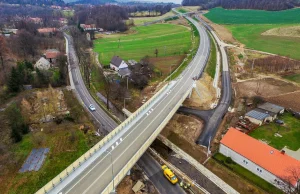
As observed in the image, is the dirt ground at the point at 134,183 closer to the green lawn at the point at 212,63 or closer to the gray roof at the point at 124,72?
the gray roof at the point at 124,72

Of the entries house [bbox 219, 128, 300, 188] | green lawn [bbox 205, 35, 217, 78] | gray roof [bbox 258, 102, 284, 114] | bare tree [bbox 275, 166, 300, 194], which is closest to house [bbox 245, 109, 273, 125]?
gray roof [bbox 258, 102, 284, 114]

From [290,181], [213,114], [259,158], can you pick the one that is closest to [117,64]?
[213,114]

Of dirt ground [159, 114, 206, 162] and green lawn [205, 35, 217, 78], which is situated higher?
green lawn [205, 35, 217, 78]

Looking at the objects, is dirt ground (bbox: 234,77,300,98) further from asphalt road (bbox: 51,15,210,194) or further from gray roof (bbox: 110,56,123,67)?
gray roof (bbox: 110,56,123,67)

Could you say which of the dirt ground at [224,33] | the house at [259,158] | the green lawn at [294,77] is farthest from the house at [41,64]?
the dirt ground at [224,33]

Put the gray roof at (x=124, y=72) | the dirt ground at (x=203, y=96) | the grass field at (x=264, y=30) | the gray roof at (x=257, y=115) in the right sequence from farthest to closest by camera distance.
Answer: the grass field at (x=264, y=30), the gray roof at (x=124, y=72), the dirt ground at (x=203, y=96), the gray roof at (x=257, y=115)

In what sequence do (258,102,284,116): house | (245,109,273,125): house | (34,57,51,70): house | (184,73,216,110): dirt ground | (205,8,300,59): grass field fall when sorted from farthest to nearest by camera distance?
(205,8,300,59): grass field < (34,57,51,70): house < (184,73,216,110): dirt ground < (258,102,284,116): house < (245,109,273,125): house

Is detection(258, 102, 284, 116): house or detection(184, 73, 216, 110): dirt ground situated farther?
detection(184, 73, 216, 110): dirt ground

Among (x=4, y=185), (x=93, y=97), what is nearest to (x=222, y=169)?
(x=4, y=185)
